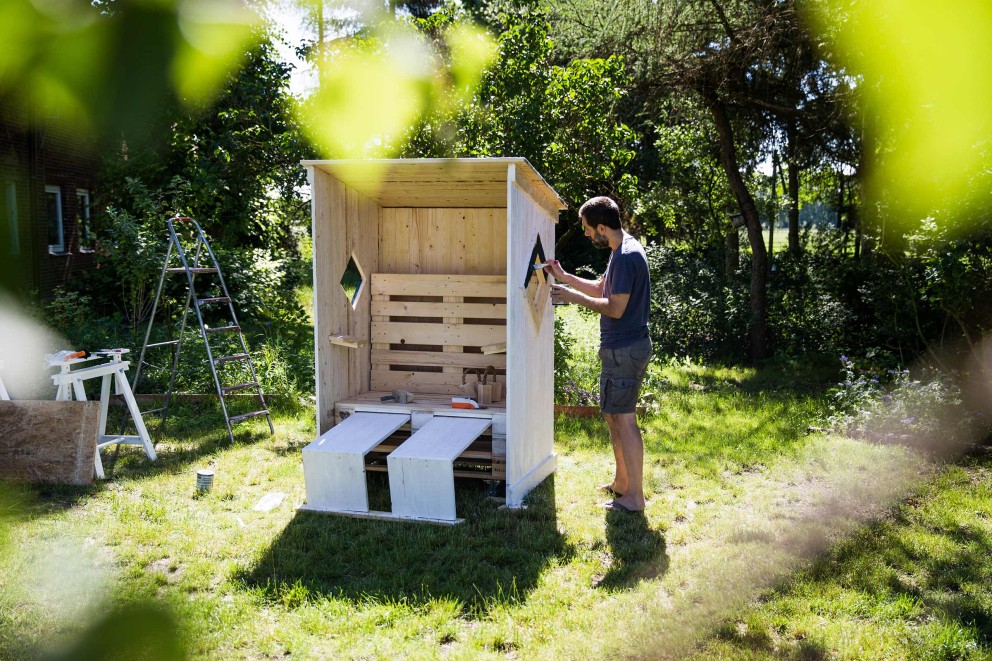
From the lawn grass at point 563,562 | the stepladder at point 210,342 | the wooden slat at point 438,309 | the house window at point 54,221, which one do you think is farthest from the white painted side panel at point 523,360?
the house window at point 54,221

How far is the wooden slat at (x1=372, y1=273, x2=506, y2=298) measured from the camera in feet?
20.2

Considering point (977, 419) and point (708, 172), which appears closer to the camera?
point (977, 419)

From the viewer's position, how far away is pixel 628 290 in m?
4.70

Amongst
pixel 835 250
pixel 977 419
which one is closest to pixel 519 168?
pixel 977 419

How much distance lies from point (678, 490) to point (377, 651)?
283 cm

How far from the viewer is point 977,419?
619 cm

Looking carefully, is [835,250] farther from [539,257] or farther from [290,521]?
[290,521]

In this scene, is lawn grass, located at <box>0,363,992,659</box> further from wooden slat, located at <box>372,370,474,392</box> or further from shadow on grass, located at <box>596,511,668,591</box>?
wooden slat, located at <box>372,370,474,392</box>

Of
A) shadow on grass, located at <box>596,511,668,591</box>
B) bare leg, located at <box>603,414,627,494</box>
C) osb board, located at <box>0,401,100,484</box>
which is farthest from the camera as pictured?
osb board, located at <box>0,401,100,484</box>

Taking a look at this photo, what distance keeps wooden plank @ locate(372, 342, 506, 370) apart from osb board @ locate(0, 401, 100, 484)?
7.09ft

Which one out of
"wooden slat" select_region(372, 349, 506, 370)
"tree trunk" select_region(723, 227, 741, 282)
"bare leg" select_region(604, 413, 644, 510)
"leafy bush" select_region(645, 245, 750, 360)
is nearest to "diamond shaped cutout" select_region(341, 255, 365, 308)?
"wooden slat" select_region(372, 349, 506, 370)

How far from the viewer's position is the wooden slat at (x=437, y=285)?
20.2ft

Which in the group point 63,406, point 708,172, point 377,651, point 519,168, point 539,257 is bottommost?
point 377,651

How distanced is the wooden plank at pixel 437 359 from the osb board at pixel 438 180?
4.07 feet
